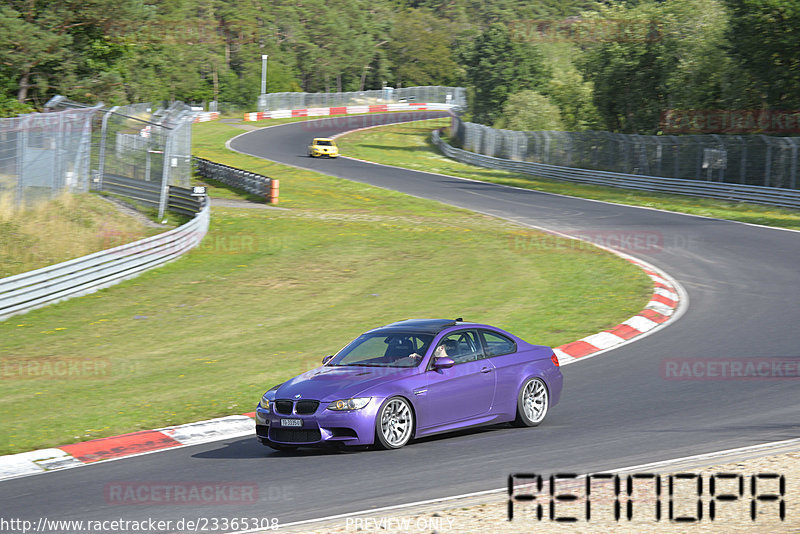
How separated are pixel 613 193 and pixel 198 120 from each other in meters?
56.5

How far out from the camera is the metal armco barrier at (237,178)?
38.9 metres

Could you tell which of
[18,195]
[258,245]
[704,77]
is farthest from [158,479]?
[704,77]

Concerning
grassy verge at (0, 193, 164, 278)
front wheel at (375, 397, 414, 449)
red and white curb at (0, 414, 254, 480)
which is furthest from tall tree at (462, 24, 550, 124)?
front wheel at (375, 397, 414, 449)

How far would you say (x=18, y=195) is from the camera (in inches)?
871

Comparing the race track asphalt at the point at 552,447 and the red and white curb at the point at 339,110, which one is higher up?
the red and white curb at the point at 339,110

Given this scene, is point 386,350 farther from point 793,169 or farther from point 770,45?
point 770,45

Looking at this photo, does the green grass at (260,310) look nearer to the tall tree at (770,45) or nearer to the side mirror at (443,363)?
the side mirror at (443,363)

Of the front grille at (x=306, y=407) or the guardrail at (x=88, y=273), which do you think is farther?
Answer: the guardrail at (x=88, y=273)

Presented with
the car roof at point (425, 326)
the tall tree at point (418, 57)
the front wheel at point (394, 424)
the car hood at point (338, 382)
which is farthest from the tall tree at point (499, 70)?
the front wheel at point (394, 424)

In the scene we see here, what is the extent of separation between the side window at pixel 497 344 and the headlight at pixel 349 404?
196 centimetres

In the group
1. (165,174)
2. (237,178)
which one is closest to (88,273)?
(165,174)

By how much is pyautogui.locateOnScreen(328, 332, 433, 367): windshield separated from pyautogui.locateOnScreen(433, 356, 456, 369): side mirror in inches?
7.1

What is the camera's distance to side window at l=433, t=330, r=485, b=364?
404 inches

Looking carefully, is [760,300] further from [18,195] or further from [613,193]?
[613,193]
